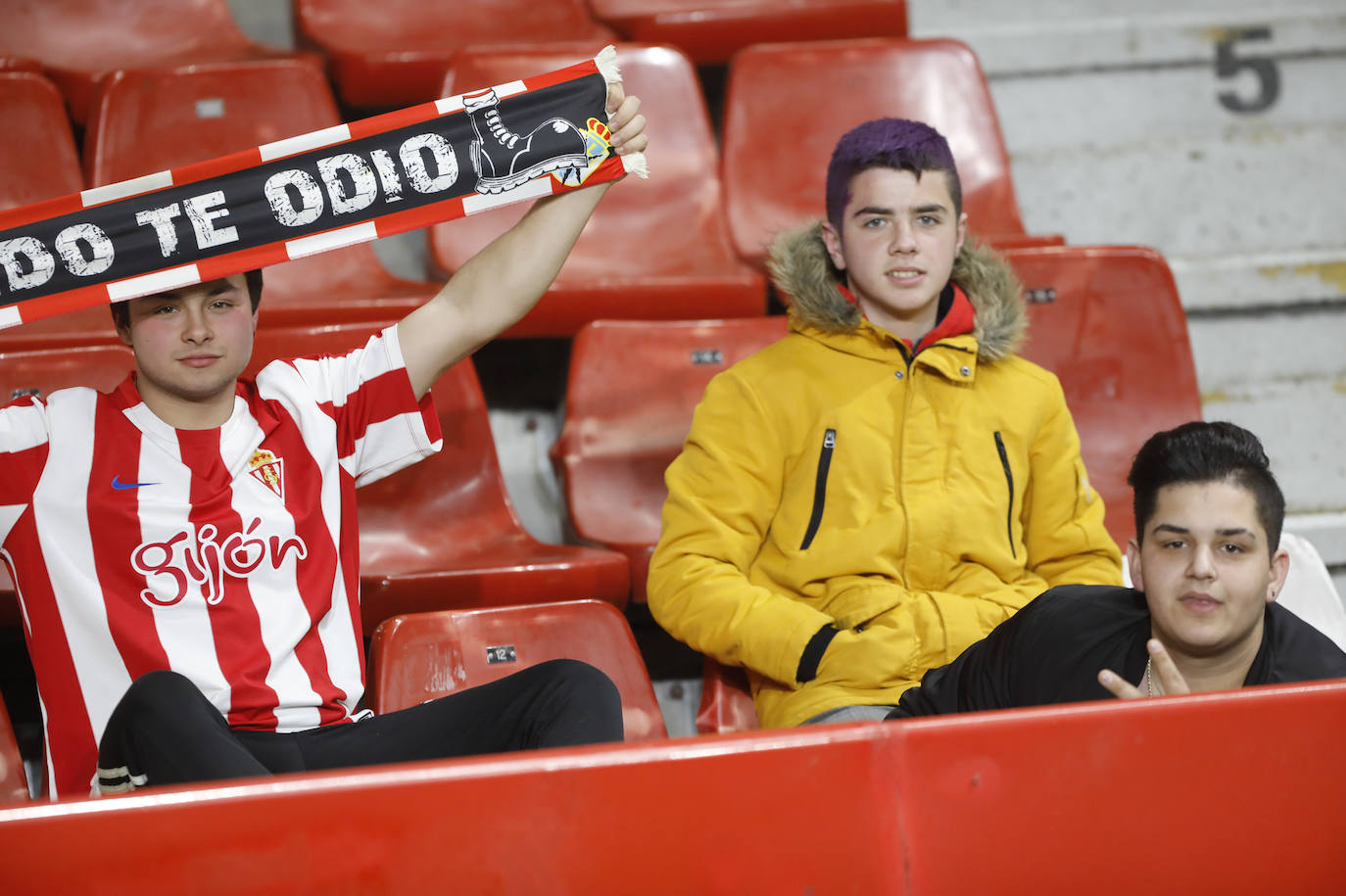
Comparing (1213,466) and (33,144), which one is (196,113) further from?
(1213,466)

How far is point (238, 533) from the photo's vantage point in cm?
176

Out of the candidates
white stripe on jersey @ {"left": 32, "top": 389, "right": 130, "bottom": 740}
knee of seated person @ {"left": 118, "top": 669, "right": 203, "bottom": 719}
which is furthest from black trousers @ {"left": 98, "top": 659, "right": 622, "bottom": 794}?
white stripe on jersey @ {"left": 32, "top": 389, "right": 130, "bottom": 740}

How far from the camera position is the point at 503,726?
5.45 feet

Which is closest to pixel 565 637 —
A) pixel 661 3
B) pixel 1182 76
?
pixel 661 3

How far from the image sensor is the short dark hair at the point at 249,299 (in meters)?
1.86

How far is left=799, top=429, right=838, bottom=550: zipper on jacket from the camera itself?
2.09 meters

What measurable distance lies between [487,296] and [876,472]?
641 mm

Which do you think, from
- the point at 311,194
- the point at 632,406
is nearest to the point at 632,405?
the point at 632,406

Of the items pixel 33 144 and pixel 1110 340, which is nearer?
pixel 1110 340

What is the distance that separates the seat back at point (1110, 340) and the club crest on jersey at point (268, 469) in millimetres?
1479

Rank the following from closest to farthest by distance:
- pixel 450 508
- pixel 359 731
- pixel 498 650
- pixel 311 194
→ pixel 359 731
pixel 311 194
pixel 498 650
pixel 450 508

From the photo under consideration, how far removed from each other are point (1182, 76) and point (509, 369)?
183 cm

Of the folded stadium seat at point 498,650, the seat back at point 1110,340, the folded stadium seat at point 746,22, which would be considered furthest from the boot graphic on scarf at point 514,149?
the folded stadium seat at point 746,22

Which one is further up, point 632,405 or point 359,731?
point 632,405
